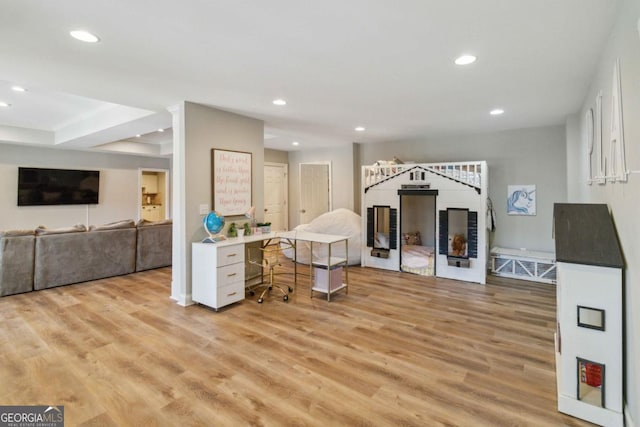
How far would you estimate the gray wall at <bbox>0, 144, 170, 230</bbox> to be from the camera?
6812 mm

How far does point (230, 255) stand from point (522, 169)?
502 cm

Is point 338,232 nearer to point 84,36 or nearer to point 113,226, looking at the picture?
point 113,226

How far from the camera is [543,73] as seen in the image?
3000 mm

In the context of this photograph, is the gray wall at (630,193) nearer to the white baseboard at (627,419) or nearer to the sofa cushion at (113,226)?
the white baseboard at (627,419)

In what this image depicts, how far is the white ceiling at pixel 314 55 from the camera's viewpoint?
6.40ft

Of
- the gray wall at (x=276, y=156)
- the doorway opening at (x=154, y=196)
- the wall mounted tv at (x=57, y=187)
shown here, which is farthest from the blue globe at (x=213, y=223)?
the doorway opening at (x=154, y=196)

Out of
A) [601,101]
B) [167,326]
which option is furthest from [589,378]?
[167,326]

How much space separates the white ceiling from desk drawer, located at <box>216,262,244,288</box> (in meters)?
2.00

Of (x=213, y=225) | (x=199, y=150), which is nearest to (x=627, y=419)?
(x=213, y=225)

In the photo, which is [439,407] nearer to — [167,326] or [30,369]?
[167,326]

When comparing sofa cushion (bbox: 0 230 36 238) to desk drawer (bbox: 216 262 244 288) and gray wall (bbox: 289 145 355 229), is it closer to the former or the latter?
desk drawer (bbox: 216 262 244 288)

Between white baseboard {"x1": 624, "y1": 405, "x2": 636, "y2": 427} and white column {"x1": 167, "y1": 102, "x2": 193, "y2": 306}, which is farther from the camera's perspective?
white column {"x1": 167, "y1": 102, "x2": 193, "y2": 306}

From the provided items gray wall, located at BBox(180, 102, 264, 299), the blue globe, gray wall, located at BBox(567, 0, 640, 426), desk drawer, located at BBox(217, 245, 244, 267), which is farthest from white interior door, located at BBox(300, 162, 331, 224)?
gray wall, located at BBox(567, 0, 640, 426)

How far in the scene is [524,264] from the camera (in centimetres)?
498
